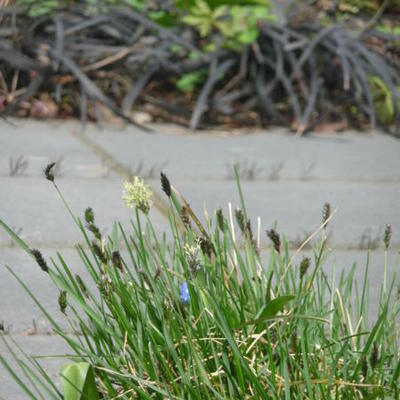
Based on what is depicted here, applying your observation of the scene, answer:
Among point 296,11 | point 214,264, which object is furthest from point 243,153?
point 214,264

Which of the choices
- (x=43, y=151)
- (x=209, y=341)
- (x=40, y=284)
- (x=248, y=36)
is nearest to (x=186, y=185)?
(x=43, y=151)

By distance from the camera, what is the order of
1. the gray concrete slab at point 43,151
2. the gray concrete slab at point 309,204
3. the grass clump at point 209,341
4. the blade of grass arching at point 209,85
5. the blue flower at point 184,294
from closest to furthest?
the grass clump at point 209,341
the blue flower at point 184,294
the gray concrete slab at point 309,204
the gray concrete slab at point 43,151
the blade of grass arching at point 209,85

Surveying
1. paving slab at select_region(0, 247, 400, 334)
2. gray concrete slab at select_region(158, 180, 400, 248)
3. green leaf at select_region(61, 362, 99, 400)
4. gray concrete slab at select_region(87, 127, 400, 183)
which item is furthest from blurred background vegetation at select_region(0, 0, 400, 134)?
green leaf at select_region(61, 362, 99, 400)

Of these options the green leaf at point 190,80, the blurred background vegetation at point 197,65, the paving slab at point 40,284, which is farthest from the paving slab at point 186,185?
the green leaf at point 190,80

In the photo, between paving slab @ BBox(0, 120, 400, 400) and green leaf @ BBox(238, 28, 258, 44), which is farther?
green leaf @ BBox(238, 28, 258, 44)

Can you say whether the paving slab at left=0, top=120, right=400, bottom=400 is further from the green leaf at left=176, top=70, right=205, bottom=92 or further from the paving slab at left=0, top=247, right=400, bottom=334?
the green leaf at left=176, top=70, right=205, bottom=92

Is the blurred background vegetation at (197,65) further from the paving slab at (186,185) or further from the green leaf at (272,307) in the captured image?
the green leaf at (272,307)

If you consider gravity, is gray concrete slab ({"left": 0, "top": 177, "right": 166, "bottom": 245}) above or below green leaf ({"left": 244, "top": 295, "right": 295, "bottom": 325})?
below

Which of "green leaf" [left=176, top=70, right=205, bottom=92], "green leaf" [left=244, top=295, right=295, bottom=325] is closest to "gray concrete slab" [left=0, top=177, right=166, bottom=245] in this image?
"green leaf" [left=244, top=295, right=295, bottom=325]

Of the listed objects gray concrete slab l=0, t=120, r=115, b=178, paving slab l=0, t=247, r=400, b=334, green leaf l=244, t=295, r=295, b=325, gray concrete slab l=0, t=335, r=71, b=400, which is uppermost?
green leaf l=244, t=295, r=295, b=325

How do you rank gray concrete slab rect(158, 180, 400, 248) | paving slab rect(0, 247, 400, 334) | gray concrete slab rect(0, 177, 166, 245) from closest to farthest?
1. paving slab rect(0, 247, 400, 334)
2. gray concrete slab rect(0, 177, 166, 245)
3. gray concrete slab rect(158, 180, 400, 248)

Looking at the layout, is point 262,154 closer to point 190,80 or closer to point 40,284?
point 190,80

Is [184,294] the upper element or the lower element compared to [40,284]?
upper

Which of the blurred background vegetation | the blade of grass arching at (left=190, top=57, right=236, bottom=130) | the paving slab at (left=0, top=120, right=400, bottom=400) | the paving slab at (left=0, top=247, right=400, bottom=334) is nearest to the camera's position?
the paving slab at (left=0, top=247, right=400, bottom=334)
